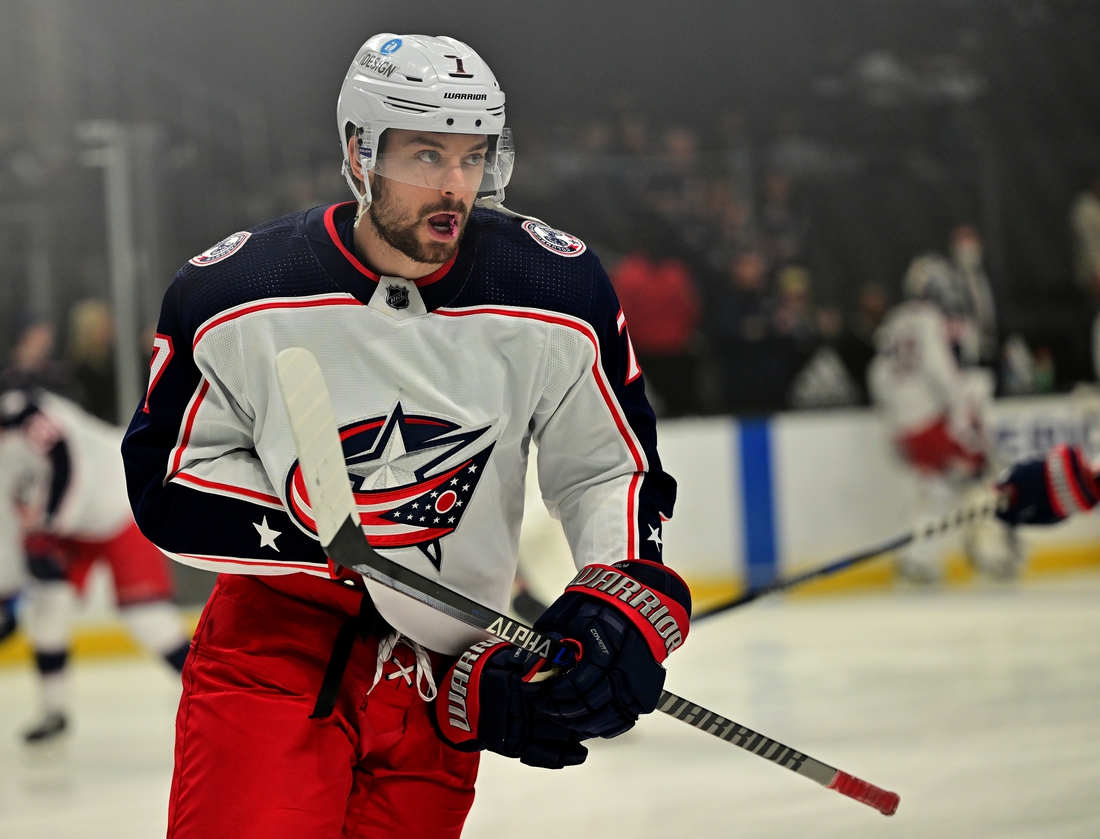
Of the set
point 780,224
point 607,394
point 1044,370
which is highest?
point 607,394

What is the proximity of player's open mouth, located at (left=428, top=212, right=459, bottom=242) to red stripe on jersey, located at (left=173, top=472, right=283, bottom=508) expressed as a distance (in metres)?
0.33

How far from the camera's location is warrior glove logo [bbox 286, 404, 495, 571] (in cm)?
153

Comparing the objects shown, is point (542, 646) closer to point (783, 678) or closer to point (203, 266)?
point (203, 266)

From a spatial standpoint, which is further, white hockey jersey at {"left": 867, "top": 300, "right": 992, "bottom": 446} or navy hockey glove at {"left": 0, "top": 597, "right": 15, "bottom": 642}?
white hockey jersey at {"left": 867, "top": 300, "right": 992, "bottom": 446}

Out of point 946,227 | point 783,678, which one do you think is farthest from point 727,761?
point 946,227

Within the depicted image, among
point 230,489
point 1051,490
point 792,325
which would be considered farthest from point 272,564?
point 792,325

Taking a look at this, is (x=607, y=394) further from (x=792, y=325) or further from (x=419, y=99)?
(x=792, y=325)

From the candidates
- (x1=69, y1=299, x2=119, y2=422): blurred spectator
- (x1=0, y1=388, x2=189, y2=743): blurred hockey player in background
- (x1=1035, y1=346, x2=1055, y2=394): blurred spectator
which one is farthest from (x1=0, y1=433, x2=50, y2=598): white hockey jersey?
(x1=1035, y1=346, x2=1055, y2=394): blurred spectator

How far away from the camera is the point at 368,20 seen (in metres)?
7.69

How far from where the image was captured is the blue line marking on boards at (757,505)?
6473 millimetres

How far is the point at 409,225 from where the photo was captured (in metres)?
1.53

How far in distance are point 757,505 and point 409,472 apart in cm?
507

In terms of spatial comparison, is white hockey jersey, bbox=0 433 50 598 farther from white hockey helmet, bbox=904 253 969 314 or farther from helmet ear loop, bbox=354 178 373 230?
white hockey helmet, bbox=904 253 969 314

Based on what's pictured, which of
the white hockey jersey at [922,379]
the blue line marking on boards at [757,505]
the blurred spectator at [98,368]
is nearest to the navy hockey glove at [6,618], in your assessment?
the blurred spectator at [98,368]
